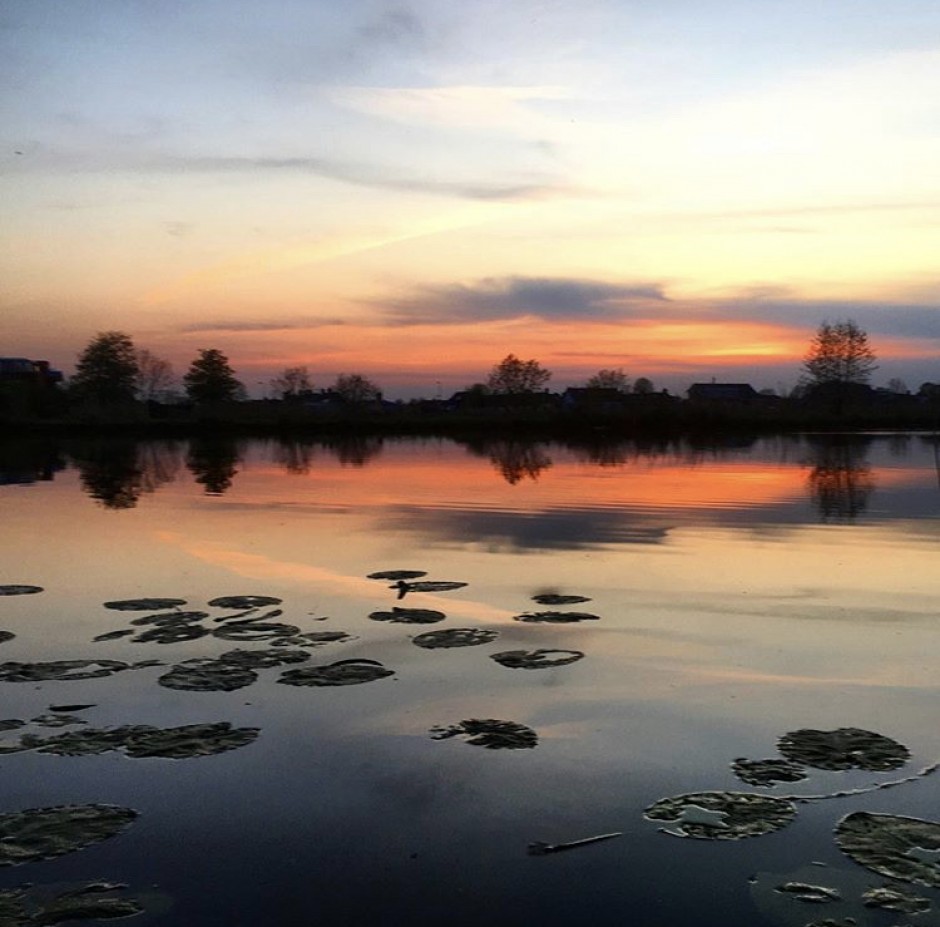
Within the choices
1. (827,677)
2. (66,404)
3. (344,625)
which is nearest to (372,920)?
(827,677)

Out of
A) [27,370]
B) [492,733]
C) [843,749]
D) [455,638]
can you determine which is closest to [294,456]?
[455,638]

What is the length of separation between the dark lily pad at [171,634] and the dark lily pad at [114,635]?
0.17 meters

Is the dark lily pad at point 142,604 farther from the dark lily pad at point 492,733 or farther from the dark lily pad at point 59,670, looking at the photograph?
the dark lily pad at point 492,733

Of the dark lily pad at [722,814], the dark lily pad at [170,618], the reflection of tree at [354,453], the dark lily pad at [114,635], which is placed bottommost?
the dark lily pad at [722,814]

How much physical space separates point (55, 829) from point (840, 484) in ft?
88.1

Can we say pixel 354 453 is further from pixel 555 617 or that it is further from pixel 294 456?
pixel 555 617

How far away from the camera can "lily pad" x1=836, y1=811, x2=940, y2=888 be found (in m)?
5.20

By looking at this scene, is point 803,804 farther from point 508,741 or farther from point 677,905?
point 508,741

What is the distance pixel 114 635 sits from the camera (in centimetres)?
1054

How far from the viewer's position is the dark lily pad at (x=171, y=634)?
10.3m

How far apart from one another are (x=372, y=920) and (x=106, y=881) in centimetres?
146

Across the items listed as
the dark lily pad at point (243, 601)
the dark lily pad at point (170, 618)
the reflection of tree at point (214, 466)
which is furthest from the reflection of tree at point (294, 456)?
the dark lily pad at point (170, 618)

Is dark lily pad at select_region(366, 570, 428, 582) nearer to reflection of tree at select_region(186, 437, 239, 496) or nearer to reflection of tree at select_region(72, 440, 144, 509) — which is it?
reflection of tree at select_region(72, 440, 144, 509)

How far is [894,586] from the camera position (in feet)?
43.1
